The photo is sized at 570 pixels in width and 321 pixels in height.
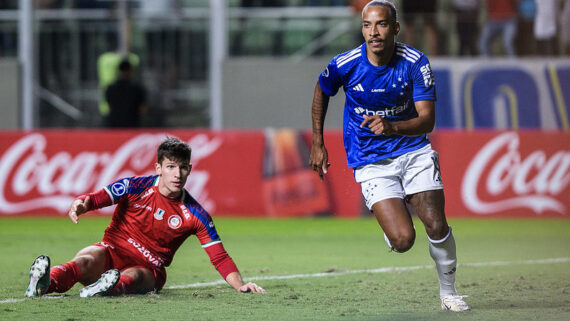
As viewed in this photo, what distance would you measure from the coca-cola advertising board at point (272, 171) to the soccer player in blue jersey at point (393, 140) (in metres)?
7.77

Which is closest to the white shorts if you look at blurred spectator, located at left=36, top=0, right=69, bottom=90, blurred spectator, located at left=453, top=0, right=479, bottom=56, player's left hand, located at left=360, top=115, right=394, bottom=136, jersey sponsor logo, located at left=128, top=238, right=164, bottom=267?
player's left hand, located at left=360, top=115, right=394, bottom=136

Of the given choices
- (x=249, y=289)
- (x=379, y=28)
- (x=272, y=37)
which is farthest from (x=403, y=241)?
(x=272, y=37)

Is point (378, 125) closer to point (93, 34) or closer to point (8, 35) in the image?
point (93, 34)

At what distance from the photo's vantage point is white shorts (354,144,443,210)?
275 inches

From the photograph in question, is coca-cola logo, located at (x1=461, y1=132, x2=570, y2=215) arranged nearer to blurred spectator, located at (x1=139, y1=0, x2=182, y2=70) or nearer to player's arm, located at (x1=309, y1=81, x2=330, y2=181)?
blurred spectator, located at (x1=139, y1=0, x2=182, y2=70)

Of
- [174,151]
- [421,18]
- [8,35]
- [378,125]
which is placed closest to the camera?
[378,125]

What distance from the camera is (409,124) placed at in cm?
664

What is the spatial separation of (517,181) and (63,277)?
920 cm

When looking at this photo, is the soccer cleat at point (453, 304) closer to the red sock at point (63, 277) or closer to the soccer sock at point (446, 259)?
the soccer sock at point (446, 259)

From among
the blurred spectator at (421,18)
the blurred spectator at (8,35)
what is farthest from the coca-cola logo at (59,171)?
the blurred spectator at (421,18)

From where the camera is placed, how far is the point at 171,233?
7.51 metres

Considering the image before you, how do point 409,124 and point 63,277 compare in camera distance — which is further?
point 63,277

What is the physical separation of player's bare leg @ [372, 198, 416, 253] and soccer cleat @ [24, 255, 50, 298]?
2.34m

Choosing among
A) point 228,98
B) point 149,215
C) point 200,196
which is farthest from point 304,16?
point 149,215
